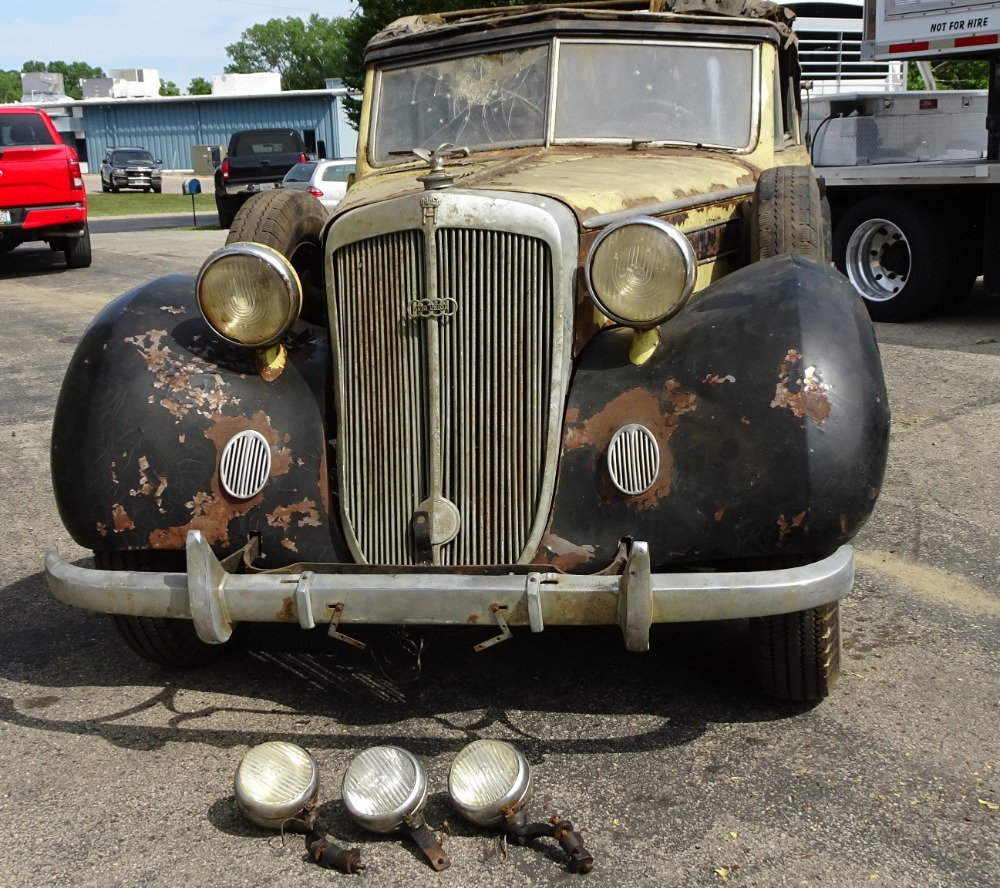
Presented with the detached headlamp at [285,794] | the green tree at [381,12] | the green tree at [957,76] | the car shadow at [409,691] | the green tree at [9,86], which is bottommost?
the car shadow at [409,691]

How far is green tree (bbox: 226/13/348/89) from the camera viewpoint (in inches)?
3967

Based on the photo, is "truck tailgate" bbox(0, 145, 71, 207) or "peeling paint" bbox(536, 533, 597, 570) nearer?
"peeling paint" bbox(536, 533, 597, 570)

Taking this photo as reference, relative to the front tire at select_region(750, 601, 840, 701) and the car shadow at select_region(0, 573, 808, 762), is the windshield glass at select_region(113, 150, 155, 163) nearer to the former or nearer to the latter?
the car shadow at select_region(0, 573, 808, 762)

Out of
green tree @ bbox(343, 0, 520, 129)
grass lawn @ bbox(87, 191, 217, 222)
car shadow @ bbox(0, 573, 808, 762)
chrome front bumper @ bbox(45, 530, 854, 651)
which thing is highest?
green tree @ bbox(343, 0, 520, 129)

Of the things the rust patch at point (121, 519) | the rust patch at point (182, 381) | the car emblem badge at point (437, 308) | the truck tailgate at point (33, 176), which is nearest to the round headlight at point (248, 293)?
the rust patch at point (182, 381)

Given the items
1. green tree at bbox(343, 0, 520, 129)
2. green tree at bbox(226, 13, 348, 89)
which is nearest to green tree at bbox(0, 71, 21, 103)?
green tree at bbox(226, 13, 348, 89)

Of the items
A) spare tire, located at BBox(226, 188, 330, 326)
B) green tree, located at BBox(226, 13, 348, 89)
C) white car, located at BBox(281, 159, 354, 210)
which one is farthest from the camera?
green tree, located at BBox(226, 13, 348, 89)

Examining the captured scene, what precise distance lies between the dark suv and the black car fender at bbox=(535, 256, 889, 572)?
1539 inches

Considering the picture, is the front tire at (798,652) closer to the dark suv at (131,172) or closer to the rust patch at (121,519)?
the rust patch at (121,519)

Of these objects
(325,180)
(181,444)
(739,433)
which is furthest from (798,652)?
(325,180)

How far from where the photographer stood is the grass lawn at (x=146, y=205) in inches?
1131

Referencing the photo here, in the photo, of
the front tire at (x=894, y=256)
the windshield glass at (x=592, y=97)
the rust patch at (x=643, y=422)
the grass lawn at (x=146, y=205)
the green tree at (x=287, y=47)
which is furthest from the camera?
the green tree at (x=287, y=47)

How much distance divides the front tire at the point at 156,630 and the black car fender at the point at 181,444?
13cm

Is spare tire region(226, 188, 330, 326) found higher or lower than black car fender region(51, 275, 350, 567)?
higher
